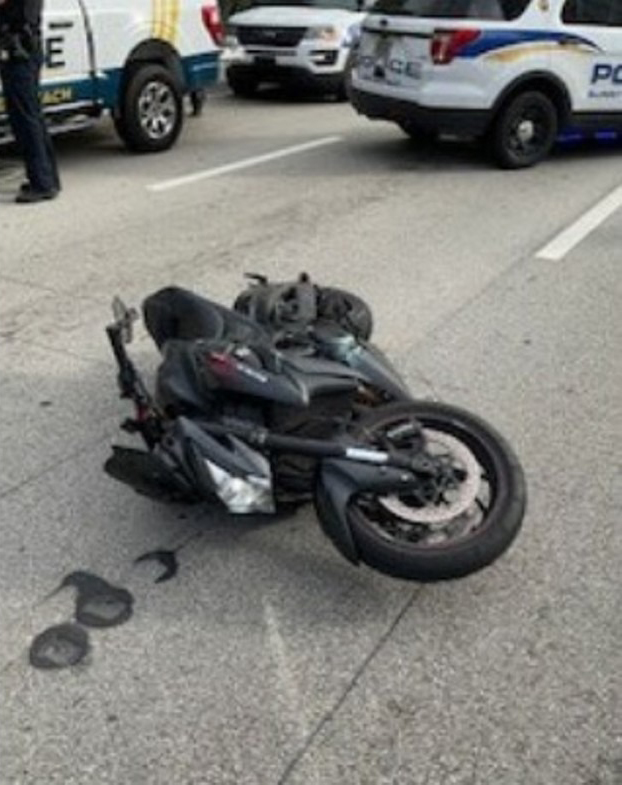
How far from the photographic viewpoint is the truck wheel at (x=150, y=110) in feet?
28.9

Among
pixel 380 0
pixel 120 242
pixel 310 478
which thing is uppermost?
pixel 380 0

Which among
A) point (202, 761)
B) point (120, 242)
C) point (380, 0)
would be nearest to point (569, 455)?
point (202, 761)

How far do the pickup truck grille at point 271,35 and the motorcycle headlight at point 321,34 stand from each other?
0.07m

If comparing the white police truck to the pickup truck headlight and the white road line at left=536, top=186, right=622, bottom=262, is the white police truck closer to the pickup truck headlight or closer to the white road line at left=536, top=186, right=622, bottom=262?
the pickup truck headlight

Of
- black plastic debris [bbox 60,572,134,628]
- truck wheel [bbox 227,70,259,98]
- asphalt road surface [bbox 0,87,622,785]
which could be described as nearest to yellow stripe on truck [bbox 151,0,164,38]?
asphalt road surface [bbox 0,87,622,785]

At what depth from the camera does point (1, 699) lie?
9.08 feet

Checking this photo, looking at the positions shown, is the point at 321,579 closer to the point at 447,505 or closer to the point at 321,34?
the point at 447,505

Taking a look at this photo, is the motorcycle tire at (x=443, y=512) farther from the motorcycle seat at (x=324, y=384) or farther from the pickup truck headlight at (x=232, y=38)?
the pickup truck headlight at (x=232, y=38)

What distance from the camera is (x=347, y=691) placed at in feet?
9.34

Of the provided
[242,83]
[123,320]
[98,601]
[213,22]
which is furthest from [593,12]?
[98,601]

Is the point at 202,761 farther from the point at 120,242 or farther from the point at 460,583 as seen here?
the point at 120,242

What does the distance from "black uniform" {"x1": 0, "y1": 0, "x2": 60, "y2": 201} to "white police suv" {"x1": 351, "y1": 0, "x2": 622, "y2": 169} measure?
9.56 feet

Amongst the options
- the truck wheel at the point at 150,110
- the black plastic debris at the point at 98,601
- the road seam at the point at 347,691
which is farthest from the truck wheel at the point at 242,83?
the road seam at the point at 347,691

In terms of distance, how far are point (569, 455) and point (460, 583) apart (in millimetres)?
1040
